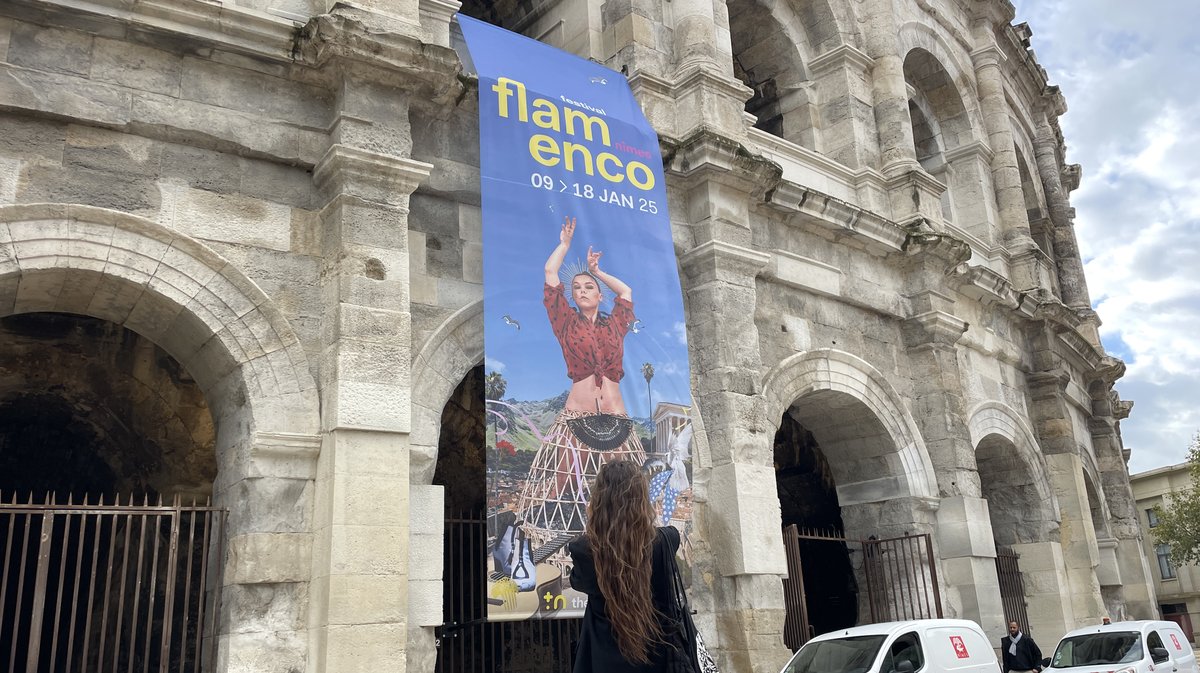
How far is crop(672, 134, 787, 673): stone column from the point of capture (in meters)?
7.72

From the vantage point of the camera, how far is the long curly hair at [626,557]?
2533mm

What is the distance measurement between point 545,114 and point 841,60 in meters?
5.33

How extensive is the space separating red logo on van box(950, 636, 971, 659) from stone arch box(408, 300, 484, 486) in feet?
13.3

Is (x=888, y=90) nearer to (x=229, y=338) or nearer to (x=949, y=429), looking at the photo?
(x=949, y=429)

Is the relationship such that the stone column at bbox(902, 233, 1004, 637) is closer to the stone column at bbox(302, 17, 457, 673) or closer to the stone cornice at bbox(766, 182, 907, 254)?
the stone cornice at bbox(766, 182, 907, 254)

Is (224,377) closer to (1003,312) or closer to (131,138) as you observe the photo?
(131,138)

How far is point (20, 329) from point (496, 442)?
15.1 feet

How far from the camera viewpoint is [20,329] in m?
8.40

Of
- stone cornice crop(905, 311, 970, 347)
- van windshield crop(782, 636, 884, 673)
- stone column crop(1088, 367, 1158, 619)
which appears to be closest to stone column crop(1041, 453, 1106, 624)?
stone column crop(1088, 367, 1158, 619)

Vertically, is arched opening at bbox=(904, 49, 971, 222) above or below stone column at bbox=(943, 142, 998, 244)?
above

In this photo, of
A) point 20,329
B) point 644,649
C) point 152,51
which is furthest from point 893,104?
point 644,649

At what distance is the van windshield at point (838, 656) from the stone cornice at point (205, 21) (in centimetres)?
556

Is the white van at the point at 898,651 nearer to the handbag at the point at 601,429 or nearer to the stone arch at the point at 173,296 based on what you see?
the handbag at the point at 601,429

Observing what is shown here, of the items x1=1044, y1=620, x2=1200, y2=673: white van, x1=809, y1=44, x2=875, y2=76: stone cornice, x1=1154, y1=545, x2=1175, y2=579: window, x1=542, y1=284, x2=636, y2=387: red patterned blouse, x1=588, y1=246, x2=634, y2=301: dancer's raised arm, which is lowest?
x1=1044, y1=620, x2=1200, y2=673: white van
